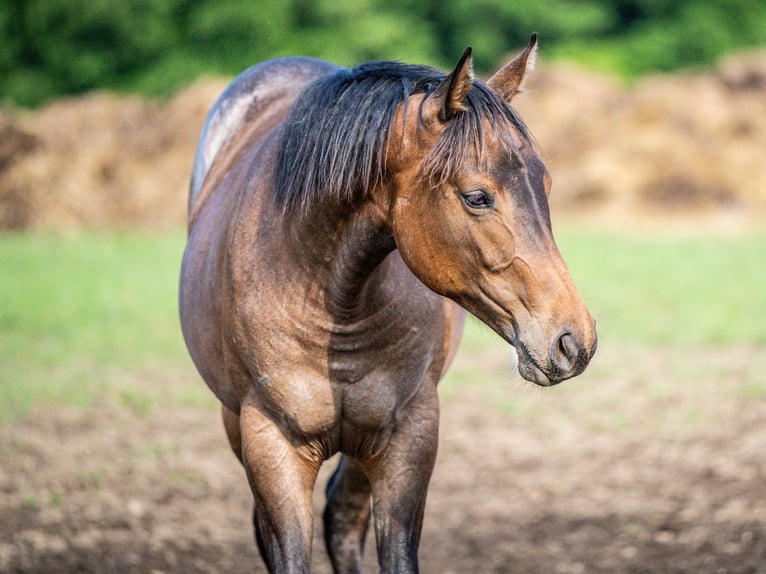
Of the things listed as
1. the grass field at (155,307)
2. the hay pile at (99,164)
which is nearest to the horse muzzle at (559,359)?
the grass field at (155,307)

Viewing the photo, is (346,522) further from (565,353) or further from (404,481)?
(565,353)

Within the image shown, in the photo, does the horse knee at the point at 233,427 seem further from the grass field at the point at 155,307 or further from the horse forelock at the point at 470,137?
the grass field at the point at 155,307

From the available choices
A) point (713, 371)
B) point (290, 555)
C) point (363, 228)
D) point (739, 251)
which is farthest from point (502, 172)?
point (739, 251)

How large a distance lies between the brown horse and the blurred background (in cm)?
40

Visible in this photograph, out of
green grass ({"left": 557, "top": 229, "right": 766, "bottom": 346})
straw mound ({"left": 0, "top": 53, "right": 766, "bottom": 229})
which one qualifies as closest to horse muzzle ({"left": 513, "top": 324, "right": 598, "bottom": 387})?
green grass ({"left": 557, "top": 229, "right": 766, "bottom": 346})

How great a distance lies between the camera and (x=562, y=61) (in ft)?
73.0

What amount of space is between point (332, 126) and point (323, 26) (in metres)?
20.2

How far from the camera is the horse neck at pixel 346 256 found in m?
2.84

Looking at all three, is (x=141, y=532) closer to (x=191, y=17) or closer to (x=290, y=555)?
(x=290, y=555)

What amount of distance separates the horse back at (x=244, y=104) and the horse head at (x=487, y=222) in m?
1.49

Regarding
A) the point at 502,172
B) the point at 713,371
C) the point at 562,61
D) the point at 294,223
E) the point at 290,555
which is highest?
the point at 562,61

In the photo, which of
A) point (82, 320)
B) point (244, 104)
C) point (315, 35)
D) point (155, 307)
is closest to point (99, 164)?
point (315, 35)

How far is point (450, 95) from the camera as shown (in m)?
2.54

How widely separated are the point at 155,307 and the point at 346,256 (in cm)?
871
